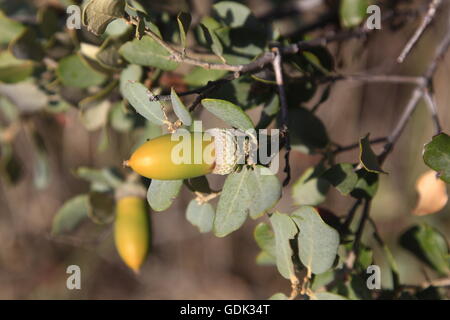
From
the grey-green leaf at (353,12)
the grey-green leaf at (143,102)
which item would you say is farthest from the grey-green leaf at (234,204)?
the grey-green leaf at (353,12)

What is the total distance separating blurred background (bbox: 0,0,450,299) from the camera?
72.5 inches

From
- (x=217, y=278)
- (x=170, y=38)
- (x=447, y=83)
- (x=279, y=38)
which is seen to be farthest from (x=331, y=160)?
(x=217, y=278)

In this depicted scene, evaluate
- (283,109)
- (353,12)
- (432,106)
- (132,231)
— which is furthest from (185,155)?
(353,12)

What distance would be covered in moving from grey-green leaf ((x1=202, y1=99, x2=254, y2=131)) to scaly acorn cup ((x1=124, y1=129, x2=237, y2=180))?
2 centimetres

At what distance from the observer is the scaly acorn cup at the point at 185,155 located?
54cm

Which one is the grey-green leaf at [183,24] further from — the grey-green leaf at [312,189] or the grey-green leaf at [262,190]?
the grey-green leaf at [312,189]

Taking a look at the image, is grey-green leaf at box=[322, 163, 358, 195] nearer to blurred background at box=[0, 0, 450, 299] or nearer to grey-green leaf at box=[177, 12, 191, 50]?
grey-green leaf at box=[177, 12, 191, 50]

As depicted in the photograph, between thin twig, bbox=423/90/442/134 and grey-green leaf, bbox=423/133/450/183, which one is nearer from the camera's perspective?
grey-green leaf, bbox=423/133/450/183

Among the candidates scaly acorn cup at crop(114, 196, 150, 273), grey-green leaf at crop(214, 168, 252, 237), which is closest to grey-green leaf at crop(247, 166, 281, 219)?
grey-green leaf at crop(214, 168, 252, 237)

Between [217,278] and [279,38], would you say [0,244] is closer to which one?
[217,278]

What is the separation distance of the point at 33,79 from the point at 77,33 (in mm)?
218

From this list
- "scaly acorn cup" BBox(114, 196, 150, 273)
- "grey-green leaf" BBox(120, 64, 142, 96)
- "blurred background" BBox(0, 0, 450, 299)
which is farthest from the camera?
"blurred background" BBox(0, 0, 450, 299)

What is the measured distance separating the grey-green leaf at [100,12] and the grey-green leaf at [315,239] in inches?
13.5

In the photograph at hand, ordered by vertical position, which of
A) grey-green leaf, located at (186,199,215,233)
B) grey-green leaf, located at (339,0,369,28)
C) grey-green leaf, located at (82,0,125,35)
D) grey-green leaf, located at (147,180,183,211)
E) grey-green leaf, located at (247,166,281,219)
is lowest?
grey-green leaf, located at (247,166,281,219)
